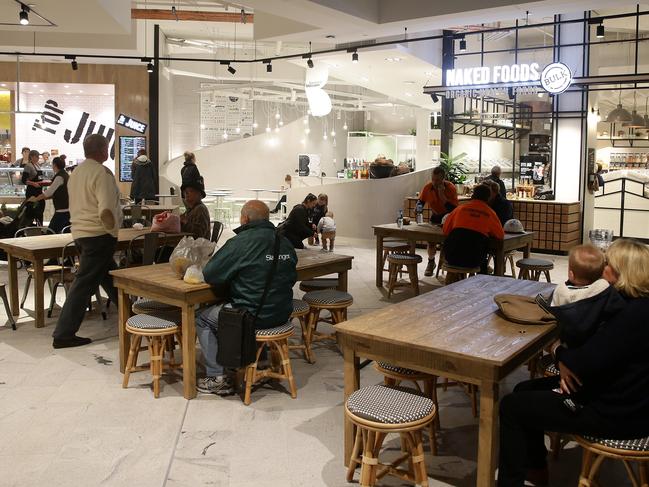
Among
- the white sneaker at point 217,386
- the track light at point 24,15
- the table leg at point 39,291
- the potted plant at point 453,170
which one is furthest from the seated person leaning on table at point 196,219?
the potted plant at point 453,170

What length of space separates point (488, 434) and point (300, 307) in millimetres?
2375

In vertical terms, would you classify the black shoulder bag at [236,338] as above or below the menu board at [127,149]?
below

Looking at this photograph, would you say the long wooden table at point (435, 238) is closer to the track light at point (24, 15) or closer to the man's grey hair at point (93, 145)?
the man's grey hair at point (93, 145)

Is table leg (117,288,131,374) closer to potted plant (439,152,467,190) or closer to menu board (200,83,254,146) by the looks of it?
potted plant (439,152,467,190)

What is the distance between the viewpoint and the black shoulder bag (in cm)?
414

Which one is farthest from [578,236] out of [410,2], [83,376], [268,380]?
[83,376]

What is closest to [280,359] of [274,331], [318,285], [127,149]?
[274,331]

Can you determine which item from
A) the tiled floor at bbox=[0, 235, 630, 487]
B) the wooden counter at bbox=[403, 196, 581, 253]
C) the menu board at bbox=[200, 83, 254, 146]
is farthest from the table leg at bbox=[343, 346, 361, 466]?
the menu board at bbox=[200, 83, 254, 146]

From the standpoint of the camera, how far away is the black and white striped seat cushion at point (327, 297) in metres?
5.20

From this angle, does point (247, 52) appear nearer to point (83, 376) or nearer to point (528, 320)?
point (83, 376)

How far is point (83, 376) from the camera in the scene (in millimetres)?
4840

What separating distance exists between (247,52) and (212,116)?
149 inches

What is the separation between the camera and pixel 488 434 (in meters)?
2.85

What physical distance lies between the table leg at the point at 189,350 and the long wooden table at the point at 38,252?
2245 millimetres
